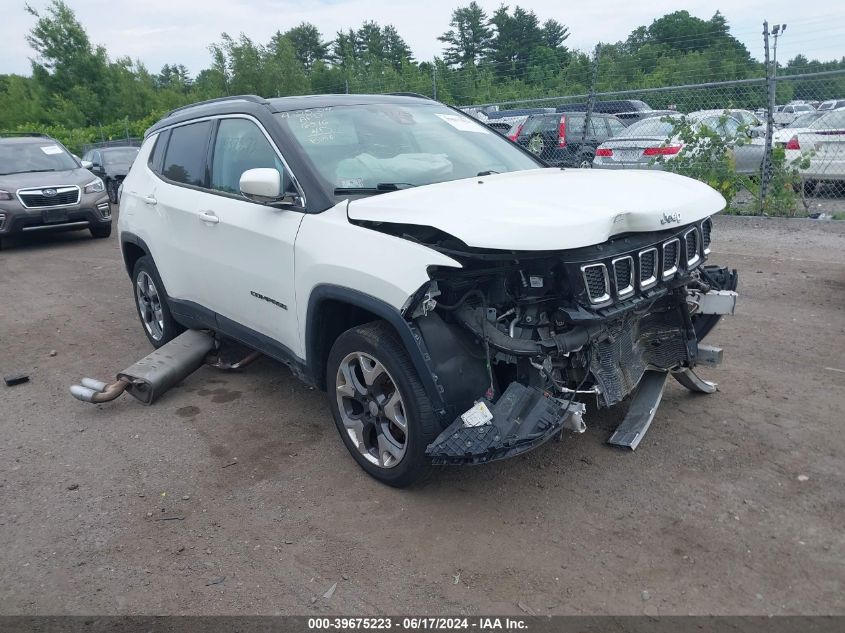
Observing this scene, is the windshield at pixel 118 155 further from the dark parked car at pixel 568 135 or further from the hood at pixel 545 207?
the hood at pixel 545 207

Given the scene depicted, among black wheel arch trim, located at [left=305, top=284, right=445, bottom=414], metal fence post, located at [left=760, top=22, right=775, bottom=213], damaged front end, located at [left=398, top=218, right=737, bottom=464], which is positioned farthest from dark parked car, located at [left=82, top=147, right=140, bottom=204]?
damaged front end, located at [left=398, top=218, right=737, bottom=464]

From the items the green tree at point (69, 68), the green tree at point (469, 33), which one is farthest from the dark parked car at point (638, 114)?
the green tree at point (469, 33)

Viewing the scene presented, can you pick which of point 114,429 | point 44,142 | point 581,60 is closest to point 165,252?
point 114,429

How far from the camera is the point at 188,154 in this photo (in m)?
5.12

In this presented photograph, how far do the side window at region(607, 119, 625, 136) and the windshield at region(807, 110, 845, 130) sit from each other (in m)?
3.27

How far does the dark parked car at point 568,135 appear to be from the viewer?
42.5 ft

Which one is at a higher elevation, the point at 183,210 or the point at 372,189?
the point at 372,189

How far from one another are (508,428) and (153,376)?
287cm

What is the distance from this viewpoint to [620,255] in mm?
3256

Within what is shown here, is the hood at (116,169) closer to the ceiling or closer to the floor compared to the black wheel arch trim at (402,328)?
closer to the ceiling

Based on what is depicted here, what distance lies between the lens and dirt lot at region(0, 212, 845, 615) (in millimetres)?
2922

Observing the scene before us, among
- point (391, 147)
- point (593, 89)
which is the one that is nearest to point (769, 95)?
point (593, 89)

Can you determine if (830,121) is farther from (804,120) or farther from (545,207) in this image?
(545,207)

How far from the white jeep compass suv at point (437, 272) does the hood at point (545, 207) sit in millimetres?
10
